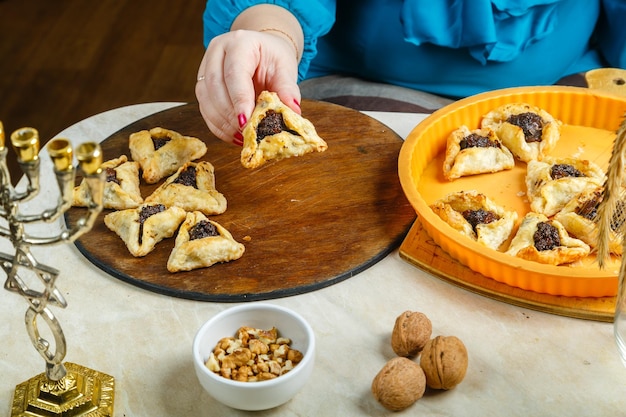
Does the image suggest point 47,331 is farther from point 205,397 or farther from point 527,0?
point 527,0

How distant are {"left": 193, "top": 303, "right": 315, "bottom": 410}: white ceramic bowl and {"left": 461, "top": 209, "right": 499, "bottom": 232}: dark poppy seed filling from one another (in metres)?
0.43

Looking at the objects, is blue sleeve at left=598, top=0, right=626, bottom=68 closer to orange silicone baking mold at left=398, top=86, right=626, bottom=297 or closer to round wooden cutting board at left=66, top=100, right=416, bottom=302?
orange silicone baking mold at left=398, top=86, right=626, bottom=297

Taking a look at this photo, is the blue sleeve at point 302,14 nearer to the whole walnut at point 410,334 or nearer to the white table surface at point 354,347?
the white table surface at point 354,347

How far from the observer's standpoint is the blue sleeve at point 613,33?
189 centimetres

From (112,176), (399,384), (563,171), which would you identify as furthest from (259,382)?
(563,171)

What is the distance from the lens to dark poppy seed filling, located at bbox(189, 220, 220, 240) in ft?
4.39

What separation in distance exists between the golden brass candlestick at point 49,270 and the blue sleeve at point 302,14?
2.90 ft

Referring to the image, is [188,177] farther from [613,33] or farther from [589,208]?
[613,33]

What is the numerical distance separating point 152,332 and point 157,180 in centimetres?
46

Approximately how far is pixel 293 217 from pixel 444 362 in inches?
19.0

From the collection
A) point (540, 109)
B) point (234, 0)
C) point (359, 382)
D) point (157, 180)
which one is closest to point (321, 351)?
point (359, 382)

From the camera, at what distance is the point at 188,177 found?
1502 millimetres

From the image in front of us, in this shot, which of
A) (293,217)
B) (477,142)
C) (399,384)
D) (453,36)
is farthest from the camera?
(453,36)

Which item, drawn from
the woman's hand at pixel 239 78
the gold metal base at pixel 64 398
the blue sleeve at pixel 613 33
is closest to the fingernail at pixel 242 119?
the woman's hand at pixel 239 78
